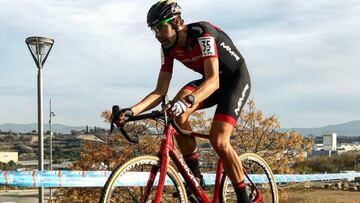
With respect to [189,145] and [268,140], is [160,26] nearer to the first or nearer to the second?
[189,145]

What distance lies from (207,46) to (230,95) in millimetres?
576

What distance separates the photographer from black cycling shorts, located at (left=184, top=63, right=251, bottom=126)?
4.71 meters

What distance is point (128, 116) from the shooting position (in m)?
4.32

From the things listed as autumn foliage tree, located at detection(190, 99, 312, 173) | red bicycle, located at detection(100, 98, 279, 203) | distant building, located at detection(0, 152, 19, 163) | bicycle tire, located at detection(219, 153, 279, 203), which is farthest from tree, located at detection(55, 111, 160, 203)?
distant building, located at detection(0, 152, 19, 163)

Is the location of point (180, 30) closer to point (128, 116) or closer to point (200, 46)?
point (200, 46)

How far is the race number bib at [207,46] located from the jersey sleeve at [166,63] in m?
0.50

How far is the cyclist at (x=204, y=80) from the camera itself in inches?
173

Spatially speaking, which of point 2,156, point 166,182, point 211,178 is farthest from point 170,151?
point 2,156

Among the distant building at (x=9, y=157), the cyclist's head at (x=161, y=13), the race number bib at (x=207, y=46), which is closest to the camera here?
the cyclist's head at (x=161, y=13)

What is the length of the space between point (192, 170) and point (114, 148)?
2906 centimetres

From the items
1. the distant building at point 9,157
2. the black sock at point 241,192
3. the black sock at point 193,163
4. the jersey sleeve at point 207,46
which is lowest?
the black sock at point 241,192

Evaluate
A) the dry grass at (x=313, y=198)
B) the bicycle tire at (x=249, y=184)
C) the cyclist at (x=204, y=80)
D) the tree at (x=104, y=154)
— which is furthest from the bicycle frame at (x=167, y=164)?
the dry grass at (x=313, y=198)

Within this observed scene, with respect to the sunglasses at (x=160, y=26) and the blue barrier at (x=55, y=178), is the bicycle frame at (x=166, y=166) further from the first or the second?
the blue barrier at (x=55, y=178)

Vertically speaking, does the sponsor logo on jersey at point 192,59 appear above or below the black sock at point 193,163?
above
